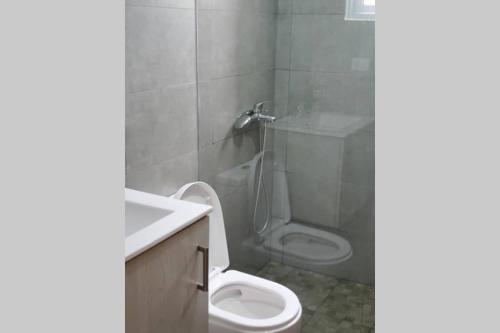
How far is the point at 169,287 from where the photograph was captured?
1469 millimetres

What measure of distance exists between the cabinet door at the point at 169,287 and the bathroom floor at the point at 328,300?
108 centimetres

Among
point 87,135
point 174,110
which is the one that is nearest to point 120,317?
point 87,135

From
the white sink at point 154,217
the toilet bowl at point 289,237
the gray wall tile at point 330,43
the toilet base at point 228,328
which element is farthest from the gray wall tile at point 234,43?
the toilet base at point 228,328

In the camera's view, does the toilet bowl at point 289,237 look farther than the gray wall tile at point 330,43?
Yes

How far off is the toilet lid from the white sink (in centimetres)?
45

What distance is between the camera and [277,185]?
110 inches

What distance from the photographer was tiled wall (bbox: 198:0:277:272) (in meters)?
2.34

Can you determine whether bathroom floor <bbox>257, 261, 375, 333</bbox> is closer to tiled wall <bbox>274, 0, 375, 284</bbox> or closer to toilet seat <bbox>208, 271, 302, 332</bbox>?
tiled wall <bbox>274, 0, 375, 284</bbox>

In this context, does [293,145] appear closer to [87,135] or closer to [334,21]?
[334,21]

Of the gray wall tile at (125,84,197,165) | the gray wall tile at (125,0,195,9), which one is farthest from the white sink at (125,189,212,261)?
the gray wall tile at (125,0,195,9)

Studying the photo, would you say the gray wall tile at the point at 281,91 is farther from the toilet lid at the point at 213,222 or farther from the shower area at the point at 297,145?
the toilet lid at the point at 213,222

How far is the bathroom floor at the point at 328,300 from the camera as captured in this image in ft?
8.41

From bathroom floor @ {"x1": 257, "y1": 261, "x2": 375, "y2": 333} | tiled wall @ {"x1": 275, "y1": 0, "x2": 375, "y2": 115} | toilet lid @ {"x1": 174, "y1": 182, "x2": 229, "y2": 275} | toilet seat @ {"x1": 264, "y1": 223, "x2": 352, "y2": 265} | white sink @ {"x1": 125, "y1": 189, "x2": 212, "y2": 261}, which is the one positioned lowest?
bathroom floor @ {"x1": 257, "y1": 261, "x2": 375, "y2": 333}

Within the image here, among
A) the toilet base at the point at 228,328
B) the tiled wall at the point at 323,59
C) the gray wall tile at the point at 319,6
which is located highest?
the gray wall tile at the point at 319,6
